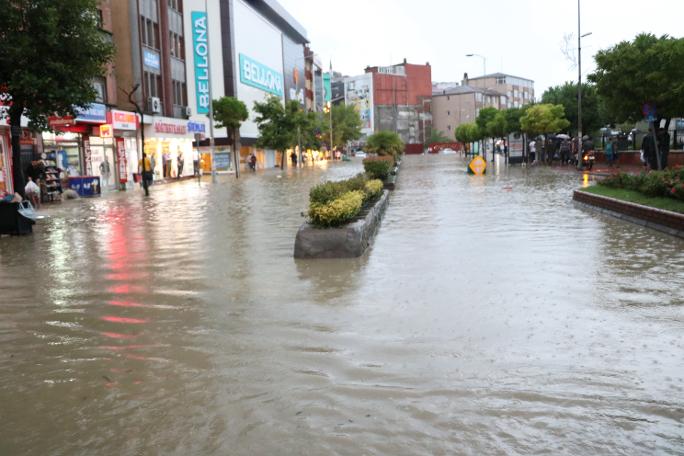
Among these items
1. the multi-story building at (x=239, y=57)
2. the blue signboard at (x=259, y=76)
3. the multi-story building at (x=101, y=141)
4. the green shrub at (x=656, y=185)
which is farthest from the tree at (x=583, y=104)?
the green shrub at (x=656, y=185)

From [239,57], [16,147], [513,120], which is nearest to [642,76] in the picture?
[16,147]

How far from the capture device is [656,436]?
4.13m

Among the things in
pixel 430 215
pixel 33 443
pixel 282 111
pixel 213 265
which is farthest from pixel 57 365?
pixel 282 111

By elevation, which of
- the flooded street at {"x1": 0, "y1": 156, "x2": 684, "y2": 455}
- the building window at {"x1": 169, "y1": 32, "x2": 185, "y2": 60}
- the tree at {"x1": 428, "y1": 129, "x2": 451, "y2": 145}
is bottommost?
the flooded street at {"x1": 0, "y1": 156, "x2": 684, "y2": 455}

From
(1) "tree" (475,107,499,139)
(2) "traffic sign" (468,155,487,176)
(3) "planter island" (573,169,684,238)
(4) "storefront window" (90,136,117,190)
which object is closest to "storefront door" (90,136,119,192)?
(4) "storefront window" (90,136,117,190)

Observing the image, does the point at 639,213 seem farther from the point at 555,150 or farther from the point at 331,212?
the point at 555,150

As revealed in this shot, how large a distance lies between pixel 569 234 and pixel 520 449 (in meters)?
9.88

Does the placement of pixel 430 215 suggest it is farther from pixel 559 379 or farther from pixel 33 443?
pixel 33 443

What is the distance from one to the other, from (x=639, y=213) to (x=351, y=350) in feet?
34.2

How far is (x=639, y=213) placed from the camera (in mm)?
14539

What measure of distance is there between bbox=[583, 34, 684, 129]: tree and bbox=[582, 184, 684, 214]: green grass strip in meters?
9.46

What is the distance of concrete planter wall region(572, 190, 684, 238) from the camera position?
1260 centimetres

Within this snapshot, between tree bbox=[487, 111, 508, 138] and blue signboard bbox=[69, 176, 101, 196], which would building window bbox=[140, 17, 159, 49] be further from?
tree bbox=[487, 111, 508, 138]

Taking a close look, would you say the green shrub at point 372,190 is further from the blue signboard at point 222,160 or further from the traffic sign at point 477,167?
the blue signboard at point 222,160
